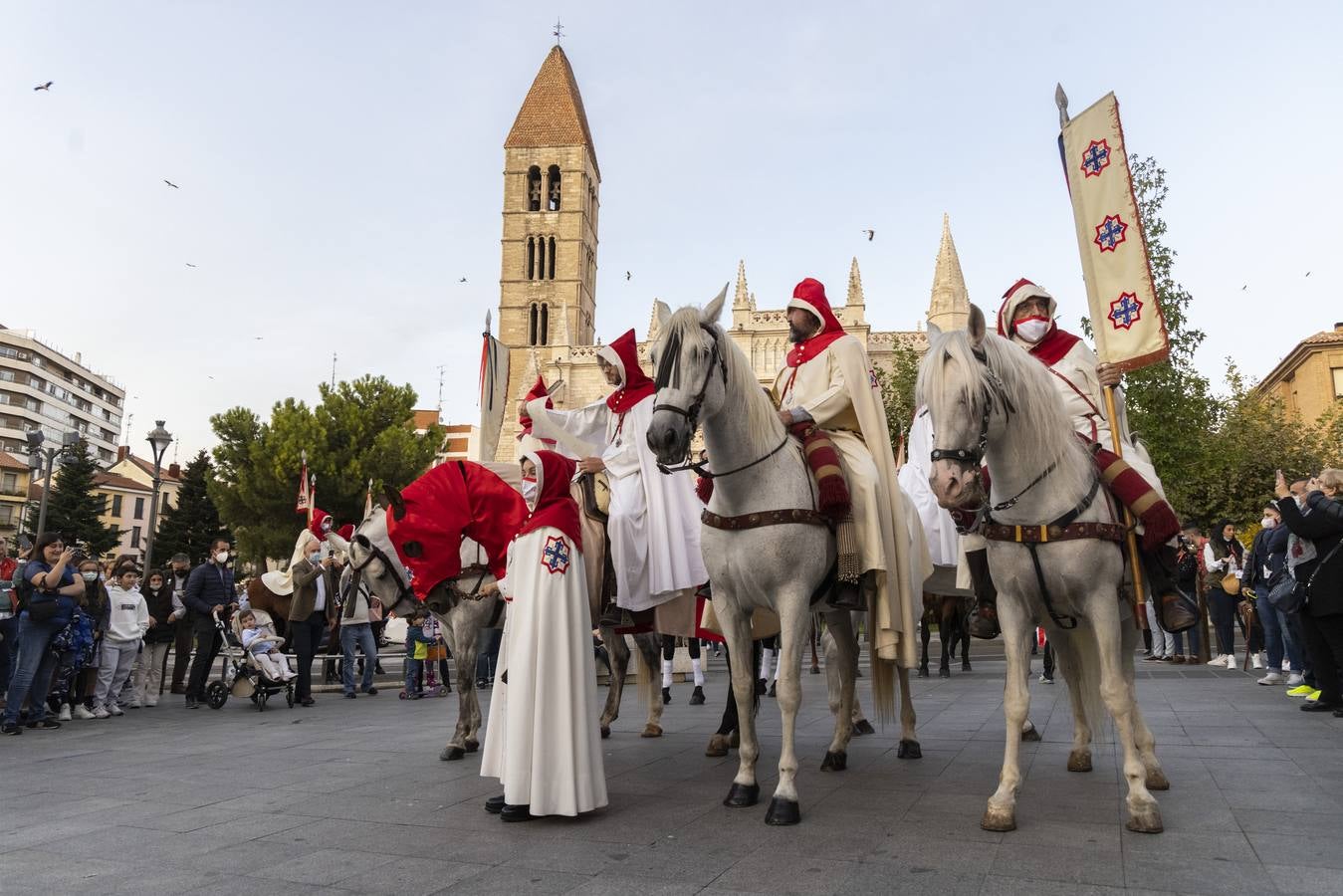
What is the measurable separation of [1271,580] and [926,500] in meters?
4.49

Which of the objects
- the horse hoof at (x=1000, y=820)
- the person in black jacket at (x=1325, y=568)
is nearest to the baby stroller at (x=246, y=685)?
the horse hoof at (x=1000, y=820)

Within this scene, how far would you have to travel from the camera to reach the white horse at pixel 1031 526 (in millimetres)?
4133

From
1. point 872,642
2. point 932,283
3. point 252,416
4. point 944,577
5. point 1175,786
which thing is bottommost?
point 1175,786

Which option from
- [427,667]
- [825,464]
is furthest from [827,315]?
[427,667]

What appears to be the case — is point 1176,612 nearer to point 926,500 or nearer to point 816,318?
point 816,318

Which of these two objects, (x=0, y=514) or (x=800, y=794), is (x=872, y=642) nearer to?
(x=800, y=794)

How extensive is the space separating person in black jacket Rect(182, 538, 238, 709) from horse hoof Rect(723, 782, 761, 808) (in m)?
9.86

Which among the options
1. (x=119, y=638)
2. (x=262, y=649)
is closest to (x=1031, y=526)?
(x=262, y=649)

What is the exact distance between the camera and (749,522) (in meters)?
4.88

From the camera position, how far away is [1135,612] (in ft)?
15.5

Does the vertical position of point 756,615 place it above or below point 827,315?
below

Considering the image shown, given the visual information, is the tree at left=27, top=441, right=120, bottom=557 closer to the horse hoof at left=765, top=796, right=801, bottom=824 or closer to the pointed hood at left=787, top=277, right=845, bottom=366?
the pointed hood at left=787, top=277, right=845, bottom=366

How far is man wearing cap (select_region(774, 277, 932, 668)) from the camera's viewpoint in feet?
17.4

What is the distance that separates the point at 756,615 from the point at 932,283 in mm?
55759
